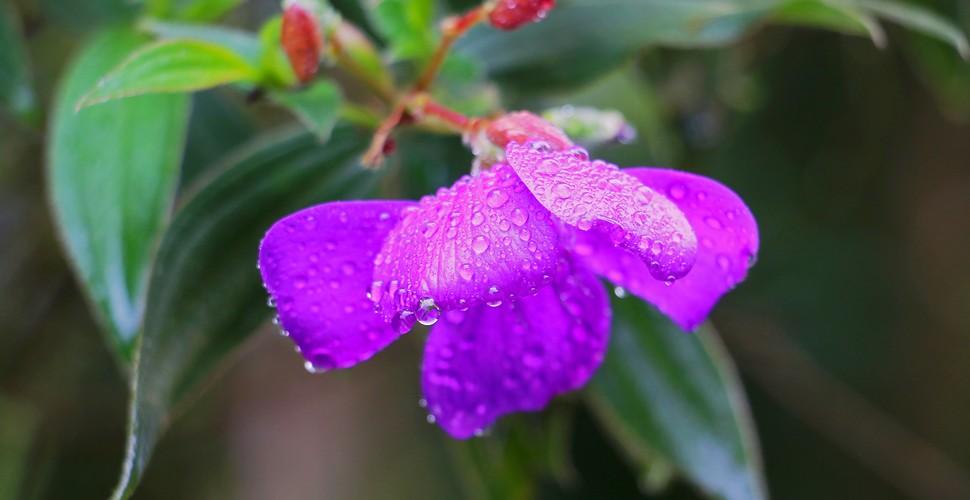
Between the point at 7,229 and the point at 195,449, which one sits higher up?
the point at 7,229

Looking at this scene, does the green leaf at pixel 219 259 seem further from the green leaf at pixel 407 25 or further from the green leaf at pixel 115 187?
the green leaf at pixel 407 25

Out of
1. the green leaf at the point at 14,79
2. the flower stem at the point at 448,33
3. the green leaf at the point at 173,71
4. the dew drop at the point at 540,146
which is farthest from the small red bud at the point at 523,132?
the green leaf at the point at 14,79

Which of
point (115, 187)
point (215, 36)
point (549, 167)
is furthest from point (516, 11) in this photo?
point (115, 187)

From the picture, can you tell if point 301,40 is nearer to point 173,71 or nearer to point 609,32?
point 173,71

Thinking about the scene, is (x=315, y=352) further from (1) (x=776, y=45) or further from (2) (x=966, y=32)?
(1) (x=776, y=45)

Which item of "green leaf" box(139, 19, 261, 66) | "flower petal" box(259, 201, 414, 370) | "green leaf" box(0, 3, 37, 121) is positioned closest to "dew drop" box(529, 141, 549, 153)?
"flower petal" box(259, 201, 414, 370)

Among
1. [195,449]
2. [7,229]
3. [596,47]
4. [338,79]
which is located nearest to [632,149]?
[596,47]
